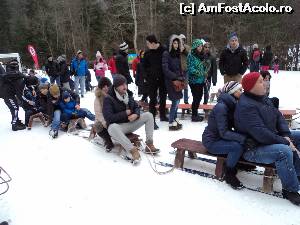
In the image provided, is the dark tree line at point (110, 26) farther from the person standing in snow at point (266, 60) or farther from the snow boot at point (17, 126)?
the snow boot at point (17, 126)

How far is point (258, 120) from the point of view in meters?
3.65

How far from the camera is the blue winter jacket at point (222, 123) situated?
12.9 ft

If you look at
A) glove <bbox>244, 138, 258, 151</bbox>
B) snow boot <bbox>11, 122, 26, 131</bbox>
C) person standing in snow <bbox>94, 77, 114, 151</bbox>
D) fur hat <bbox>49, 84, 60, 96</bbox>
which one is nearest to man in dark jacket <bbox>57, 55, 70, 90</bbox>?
snow boot <bbox>11, 122, 26, 131</bbox>

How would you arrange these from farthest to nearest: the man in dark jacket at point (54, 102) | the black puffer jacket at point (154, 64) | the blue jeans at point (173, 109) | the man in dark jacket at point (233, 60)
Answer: the man in dark jacket at point (54, 102) → the man in dark jacket at point (233, 60) → the blue jeans at point (173, 109) → the black puffer jacket at point (154, 64)

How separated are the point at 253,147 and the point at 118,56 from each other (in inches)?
225

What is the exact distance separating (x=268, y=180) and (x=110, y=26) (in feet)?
110

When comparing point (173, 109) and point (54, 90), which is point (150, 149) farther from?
point (54, 90)

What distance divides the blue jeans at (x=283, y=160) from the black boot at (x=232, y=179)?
1.40 feet

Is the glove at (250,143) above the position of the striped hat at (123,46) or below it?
below

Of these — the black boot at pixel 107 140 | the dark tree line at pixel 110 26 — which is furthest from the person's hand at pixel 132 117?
the dark tree line at pixel 110 26

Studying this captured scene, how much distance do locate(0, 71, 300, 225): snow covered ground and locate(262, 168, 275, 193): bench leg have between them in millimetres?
107

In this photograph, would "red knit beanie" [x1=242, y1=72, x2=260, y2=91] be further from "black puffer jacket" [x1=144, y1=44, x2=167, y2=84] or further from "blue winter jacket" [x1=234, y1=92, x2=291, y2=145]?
"black puffer jacket" [x1=144, y1=44, x2=167, y2=84]

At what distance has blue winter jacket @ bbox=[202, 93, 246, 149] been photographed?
3.92 metres

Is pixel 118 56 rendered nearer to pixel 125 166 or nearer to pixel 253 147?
pixel 125 166
